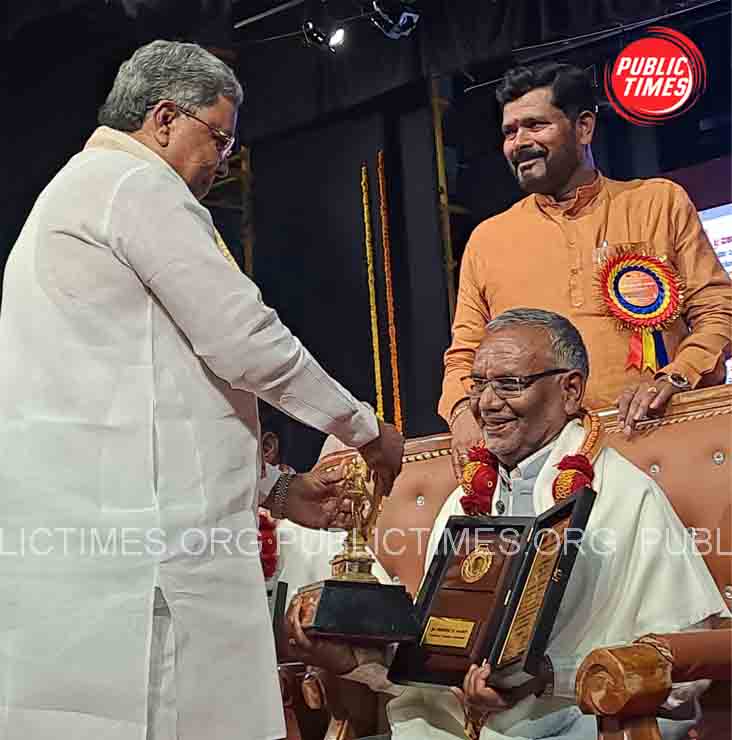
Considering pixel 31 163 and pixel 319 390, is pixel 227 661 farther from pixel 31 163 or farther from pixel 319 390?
pixel 31 163

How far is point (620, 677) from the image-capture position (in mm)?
2299

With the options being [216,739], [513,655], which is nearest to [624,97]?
[513,655]

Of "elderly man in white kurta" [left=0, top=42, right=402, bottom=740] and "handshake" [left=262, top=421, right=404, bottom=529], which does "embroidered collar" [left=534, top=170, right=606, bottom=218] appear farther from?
"elderly man in white kurta" [left=0, top=42, right=402, bottom=740]

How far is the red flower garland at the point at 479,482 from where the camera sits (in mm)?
3125

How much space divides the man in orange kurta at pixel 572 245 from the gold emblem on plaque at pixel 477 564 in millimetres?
907

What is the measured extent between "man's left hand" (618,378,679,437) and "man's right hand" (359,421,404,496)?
0.93 metres

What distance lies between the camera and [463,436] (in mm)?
3504

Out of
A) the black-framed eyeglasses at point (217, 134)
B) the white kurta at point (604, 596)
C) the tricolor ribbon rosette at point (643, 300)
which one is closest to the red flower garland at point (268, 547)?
the white kurta at point (604, 596)

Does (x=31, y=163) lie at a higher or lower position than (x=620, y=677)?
higher

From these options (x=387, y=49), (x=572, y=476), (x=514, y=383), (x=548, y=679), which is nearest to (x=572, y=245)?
(x=514, y=383)

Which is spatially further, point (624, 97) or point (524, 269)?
point (624, 97)

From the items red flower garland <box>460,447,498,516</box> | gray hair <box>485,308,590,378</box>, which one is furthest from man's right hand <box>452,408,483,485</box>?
gray hair <box>485,308,590,378</box>

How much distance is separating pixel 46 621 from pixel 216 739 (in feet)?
1.19

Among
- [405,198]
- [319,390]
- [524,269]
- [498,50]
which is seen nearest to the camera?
[319,390]
